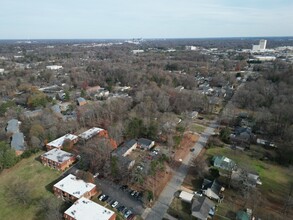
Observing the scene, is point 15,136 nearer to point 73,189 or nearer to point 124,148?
point 73,189

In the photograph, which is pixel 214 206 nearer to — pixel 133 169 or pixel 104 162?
pixel 133 169

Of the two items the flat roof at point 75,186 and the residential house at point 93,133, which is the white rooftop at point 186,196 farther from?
the residential house at point 93,133

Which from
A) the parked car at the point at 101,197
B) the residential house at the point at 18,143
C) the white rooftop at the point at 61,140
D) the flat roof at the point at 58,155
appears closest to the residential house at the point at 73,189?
the parked car at the point at 101,197

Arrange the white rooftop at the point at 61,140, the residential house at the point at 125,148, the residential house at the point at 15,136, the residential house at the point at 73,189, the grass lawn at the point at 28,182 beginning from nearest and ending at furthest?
1. the grass lawn at the point at 28,182
2. the residential house at the point at 73,189
3. the residential house at the point at 125,148
4. the residential house at the point at 15,136
5. the white rooftop at the point at 61,140

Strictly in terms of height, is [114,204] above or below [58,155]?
below

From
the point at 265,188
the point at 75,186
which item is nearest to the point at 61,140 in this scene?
the point at 75,186

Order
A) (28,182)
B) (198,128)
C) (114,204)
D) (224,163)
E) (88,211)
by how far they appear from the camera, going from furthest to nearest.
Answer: (198,128) → (224,163) → (28,182) → (114,204) → (88,211)

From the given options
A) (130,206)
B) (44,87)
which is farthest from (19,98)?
(130,206)
